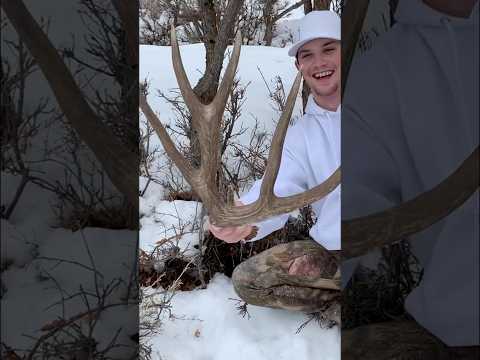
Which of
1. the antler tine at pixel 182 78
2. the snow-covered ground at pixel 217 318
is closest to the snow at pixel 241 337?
the snow-covered ground at pixel 217 318

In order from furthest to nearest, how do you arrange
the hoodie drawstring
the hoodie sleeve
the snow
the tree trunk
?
1. the tree trunk
2. the snow
3. the hoodie sleeve
4. the hoodie drawstring

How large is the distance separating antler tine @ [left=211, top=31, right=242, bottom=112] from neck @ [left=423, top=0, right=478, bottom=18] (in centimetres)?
34

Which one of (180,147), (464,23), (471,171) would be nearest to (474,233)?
(471,171)

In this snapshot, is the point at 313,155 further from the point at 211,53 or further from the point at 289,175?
the point at 211,53

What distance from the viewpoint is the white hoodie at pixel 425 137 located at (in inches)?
14.1

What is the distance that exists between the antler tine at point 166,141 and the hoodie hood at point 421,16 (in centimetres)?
31

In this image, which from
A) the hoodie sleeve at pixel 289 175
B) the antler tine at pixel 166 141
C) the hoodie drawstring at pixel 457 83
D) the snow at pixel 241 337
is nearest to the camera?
the hoodie drawstring at pixel 457 83

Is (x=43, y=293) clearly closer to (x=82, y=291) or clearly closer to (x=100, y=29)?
(x=82, y=291)

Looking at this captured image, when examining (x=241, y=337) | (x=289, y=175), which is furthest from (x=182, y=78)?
(x=241, y=337)

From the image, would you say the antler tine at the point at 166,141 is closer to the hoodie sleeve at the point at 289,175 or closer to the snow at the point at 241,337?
the hoodie sleeve at the point at 289,175

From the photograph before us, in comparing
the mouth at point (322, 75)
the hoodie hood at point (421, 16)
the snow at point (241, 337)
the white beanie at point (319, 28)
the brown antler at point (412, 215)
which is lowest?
the snow at point (241, 337)

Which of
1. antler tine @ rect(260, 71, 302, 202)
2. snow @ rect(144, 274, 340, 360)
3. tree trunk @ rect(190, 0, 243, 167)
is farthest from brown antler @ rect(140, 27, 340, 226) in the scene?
tree trunk @ rect(190, 0, 243, 167)

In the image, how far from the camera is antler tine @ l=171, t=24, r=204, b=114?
2.22 ft

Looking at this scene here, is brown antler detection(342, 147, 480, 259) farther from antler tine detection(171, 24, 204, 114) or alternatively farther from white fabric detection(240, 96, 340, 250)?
white fabric detection(240, 96, 340, 250)
